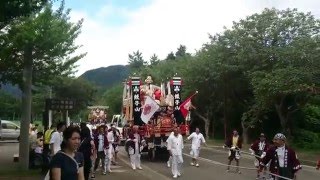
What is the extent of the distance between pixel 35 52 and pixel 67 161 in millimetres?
12754

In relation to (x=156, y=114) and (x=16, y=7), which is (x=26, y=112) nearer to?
(x=156, y=114)

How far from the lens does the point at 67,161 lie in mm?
Result: 5426

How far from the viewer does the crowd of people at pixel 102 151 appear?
547cm

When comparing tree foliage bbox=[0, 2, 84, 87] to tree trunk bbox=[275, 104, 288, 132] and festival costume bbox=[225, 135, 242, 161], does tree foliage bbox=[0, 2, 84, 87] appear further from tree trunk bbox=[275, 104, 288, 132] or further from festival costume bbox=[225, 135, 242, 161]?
tree trunk bbox=[275, 104, 288, 132]

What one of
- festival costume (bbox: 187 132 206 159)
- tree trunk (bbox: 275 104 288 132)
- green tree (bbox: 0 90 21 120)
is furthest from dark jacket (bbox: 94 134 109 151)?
Result: green tree (bbox: 0 90 21 120)

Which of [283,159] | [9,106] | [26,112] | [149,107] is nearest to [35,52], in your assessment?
[26,112]

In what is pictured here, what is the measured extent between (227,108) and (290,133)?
30.1 feet

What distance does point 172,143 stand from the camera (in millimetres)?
17609

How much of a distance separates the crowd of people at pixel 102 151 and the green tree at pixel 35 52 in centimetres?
149

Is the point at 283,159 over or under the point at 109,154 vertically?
over

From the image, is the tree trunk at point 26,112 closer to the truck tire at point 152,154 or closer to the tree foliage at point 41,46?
the tree foliage at point 41,46

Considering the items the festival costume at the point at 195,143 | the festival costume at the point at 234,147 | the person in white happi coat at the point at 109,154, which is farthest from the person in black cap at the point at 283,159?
the festival costume at the point at 195,143

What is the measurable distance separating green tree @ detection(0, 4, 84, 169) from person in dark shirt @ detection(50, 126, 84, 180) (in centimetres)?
862

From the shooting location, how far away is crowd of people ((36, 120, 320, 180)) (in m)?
5.47
